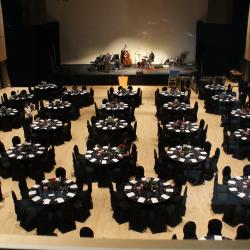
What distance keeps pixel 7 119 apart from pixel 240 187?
917 cm

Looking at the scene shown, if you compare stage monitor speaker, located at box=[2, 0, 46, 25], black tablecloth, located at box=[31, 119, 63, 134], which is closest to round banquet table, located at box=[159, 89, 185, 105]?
black tablecloth, located at box=[31, 119, 63, 134]

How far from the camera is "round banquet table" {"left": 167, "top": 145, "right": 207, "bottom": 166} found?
32.1 ft

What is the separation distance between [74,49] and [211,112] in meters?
11.2

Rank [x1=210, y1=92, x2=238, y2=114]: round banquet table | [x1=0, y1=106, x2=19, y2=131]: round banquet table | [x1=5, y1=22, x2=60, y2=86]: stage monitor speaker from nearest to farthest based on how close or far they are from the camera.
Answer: [x1=0, y1=106, x2=19, y2=131]: round banquet table
[x1=210, y1=92, x2=238, y2=114]: round banquet table
[x1=5, y1=22, x2=60, y2=86]: stage monitor speaker

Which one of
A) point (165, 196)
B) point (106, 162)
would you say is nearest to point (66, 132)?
point (106, 162)

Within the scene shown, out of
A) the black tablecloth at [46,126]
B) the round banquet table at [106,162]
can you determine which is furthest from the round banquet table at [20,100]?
the round banquet table at [106,162]

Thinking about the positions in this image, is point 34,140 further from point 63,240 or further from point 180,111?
point 63,240

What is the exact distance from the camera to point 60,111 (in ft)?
48.7

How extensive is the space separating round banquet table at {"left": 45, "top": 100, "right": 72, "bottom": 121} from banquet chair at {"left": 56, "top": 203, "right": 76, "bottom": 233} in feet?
23.5

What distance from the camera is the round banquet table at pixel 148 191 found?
314 inches

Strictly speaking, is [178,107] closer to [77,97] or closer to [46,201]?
[77,97]

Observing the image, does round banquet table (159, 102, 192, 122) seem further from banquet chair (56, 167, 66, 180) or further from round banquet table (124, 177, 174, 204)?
banquet chair (56, 167, 66, 180)

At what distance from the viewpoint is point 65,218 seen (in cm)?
791

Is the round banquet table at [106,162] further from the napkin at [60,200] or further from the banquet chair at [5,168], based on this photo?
the banquet chair at [5,168]
